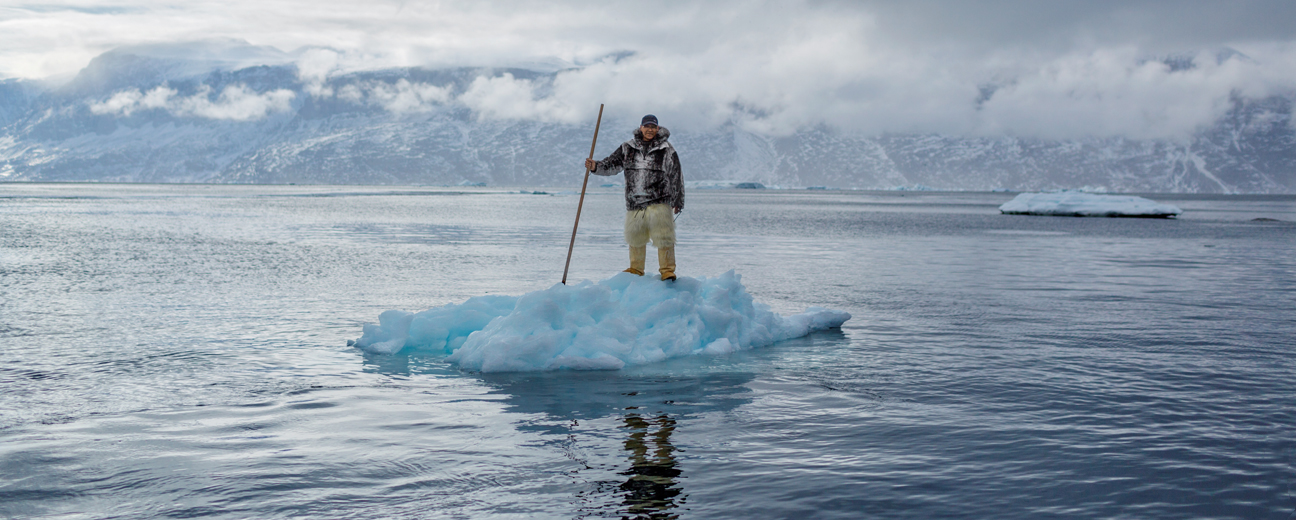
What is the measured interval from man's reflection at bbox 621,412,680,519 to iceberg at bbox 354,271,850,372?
95.0 inches

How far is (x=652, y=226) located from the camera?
36.8ft

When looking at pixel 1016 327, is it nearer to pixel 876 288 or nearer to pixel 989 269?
pixel 876 288

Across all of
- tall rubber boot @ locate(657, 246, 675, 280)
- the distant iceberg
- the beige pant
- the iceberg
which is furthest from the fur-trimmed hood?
the distant iceberg

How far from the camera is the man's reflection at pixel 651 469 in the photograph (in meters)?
Answer: 5.25

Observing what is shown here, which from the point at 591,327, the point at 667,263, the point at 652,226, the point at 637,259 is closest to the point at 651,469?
the point at 591,327

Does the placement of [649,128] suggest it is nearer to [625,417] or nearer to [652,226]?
[652,226]

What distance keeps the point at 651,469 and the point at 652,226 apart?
5.54 m

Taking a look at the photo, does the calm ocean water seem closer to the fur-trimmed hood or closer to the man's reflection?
the man's reflection

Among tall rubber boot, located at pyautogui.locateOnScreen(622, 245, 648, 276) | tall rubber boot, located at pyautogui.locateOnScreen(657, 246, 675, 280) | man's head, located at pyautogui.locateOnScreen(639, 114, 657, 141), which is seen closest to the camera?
man's head, located at pyautogui.locateOnScreen(639, 114, 657, 141)

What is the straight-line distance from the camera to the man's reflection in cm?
525

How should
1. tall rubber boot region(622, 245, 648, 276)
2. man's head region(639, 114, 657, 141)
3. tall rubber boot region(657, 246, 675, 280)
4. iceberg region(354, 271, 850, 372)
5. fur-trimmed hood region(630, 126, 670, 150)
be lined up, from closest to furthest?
iceberg region(354, 271, 850, 372), man's head region(639, 114, 657, 141), fur-trimmed hood region(630, 126, 670, 150), tall rubber boot region(657, 246, 675, 280), tall rubber boot region(622, 245, 648, 276)

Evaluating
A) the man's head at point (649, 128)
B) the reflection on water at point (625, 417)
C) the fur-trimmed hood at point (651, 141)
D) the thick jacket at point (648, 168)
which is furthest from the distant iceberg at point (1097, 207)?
the reflection on water at point (625, 417)

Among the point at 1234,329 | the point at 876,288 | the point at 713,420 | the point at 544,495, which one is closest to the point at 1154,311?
the point at 1234,329

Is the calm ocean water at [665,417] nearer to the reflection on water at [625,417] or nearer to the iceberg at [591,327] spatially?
the reflection on water at [625,417]
